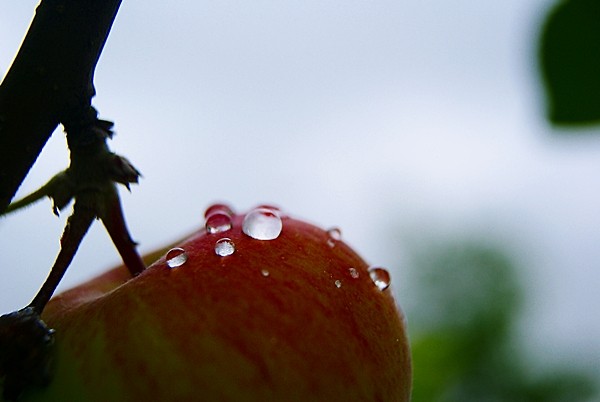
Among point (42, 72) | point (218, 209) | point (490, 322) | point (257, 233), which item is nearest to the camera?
point (42, 72)

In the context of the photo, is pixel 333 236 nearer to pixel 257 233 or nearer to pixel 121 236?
pixel 257 233

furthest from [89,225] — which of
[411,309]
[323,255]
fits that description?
[411,309]

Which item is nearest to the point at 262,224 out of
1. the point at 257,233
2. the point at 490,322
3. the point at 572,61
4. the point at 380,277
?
the point at 257,233

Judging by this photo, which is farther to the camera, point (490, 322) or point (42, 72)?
point (490, 322)

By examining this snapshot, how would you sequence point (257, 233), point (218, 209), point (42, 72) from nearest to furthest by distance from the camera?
point (42, 72) → point (257, 233) → point (218, 209)

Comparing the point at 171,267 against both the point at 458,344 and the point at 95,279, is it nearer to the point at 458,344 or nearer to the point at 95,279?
the point at 95,279

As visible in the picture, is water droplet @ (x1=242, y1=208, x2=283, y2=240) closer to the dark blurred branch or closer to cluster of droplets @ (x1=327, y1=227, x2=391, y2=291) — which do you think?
cluster of droplets @ (x1=327, y1=227, x2=391, y2=291)

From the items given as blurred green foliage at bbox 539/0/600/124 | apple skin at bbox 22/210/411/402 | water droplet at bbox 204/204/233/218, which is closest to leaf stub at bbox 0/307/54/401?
apple skin at bbox 22/210/411/402

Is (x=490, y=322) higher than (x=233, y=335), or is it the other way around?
(x=233, y=335)
